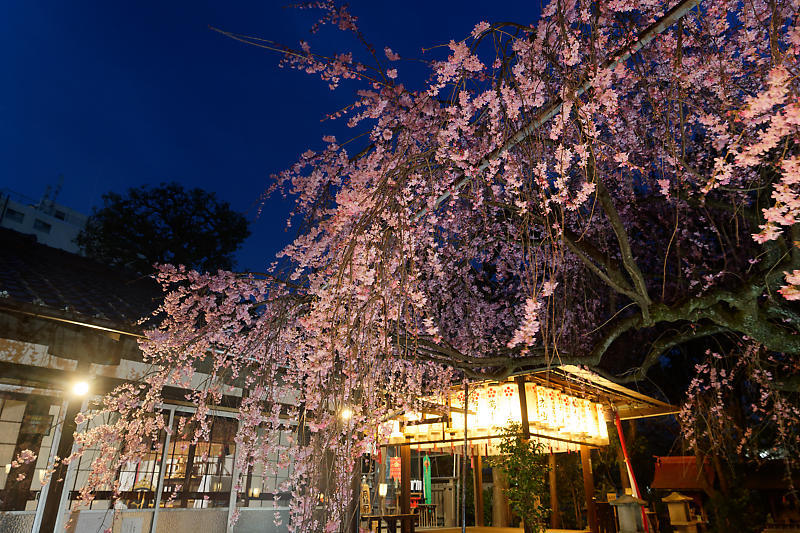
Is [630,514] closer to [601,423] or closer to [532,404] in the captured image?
[532,404]

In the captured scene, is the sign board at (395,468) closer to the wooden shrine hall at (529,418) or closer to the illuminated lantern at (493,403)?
the wooden shrine hall at (529,418)

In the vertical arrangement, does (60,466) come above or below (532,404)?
below

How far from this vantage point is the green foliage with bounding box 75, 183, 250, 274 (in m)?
18.5

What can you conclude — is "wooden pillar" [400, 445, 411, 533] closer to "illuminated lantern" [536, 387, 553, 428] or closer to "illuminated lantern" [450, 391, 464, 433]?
"illuminated lantern" [450, 391, 464, 433]

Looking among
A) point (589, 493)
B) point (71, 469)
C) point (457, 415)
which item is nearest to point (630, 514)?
point (589, 493)

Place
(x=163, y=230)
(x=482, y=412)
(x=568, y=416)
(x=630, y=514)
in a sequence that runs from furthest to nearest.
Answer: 1. (x=163, y=230)
2. (x=568, y=416)
3. (x=482, y=412)
4. (x=630, y=514)

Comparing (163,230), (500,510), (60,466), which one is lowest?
(500,510)

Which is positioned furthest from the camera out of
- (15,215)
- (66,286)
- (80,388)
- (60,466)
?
(15,215)

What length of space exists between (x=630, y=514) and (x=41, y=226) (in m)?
44.5

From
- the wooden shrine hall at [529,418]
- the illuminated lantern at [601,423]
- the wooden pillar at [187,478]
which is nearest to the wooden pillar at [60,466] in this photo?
the wooden pillar at [187,478]

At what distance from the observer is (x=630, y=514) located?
24.2 feet

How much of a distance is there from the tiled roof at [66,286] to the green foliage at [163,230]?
8569 millimetres

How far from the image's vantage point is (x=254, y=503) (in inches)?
352

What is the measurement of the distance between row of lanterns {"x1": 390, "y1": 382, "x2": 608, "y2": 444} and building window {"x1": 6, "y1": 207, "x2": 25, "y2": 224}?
127ft
